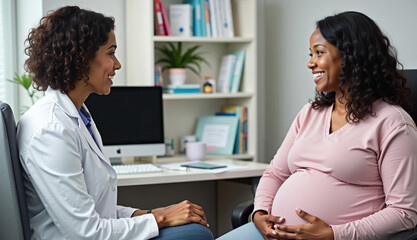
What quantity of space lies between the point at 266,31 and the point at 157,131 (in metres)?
1.04

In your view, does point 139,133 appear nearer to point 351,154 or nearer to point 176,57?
point 176,57

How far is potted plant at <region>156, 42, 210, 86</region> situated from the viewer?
319 centimetres

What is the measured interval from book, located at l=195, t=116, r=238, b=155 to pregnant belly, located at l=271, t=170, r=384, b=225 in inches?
51.3

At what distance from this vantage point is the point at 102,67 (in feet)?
5.89

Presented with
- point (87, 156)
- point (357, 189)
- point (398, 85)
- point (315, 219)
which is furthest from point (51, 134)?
point (398, 85)

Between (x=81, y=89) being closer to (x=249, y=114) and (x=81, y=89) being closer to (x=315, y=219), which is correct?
(x=315, y=219)

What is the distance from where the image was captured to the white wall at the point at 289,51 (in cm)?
296

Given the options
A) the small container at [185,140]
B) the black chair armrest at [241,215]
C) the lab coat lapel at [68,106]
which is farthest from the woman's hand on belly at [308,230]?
the small container at [185,140]

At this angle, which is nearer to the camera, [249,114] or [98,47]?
[98,47]

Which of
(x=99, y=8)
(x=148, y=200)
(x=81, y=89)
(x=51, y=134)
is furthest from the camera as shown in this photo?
(x=148, y=200)

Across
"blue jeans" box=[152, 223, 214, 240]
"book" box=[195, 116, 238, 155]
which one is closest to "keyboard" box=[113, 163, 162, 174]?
"book" box=[195, 116, 238, 155]

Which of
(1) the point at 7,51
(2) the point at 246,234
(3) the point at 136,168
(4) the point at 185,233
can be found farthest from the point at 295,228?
(1) the point at 7,51

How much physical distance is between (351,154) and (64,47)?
38.5 inches

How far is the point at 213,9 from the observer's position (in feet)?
10.6
